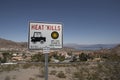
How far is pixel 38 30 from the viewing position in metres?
6.68

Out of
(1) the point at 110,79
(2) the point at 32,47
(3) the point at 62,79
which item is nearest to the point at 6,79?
(3) the point at 62,79

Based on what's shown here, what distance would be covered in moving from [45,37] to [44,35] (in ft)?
0.25

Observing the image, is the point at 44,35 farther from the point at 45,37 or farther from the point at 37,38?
the point at 37,38

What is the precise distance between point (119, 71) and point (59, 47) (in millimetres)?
7637

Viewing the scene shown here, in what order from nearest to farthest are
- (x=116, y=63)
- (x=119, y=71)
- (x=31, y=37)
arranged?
(x=31, y=37) → (x=119, y=71) → (x=116, y=63)

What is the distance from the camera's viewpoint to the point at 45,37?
671 cm

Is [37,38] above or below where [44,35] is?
below

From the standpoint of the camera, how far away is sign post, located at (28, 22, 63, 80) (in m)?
6.62

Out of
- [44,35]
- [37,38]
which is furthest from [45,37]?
[37,38]

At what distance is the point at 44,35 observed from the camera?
6711mm

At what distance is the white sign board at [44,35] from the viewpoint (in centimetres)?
663

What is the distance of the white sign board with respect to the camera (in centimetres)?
663

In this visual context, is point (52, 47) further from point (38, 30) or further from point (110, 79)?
point (110, 79)

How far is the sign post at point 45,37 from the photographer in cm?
662
